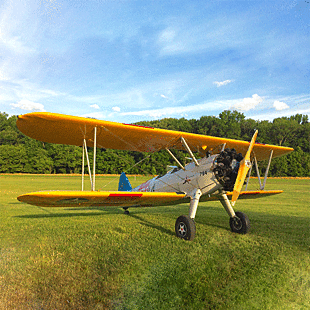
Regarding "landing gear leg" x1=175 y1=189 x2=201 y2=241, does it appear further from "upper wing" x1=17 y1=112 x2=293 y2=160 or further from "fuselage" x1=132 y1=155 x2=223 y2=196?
"upper wing" x1=17 y1=112 x2=293 y2=160

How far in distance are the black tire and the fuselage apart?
3.53 ft

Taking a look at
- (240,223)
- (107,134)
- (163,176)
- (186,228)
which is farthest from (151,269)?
(163,176)

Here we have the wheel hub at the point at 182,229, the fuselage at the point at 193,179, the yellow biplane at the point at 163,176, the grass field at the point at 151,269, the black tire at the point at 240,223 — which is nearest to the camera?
the grass field at the point at 151,269

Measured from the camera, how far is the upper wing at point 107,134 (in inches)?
198

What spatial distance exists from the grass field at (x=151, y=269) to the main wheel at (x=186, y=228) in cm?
17

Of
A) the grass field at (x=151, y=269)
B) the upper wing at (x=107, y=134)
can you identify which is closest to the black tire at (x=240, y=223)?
the grass field at (x=151, y=269)

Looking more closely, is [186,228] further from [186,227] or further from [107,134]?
[107,134]

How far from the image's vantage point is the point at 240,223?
5.79m

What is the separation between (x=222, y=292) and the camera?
9.19 feet

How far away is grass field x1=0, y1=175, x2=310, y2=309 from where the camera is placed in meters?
2.61

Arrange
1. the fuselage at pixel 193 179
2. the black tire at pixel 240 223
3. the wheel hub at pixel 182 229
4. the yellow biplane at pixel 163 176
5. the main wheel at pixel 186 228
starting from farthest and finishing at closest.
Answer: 1. the black tire at pixel 240 223
2. the fuselage at pixel 193 179
3. the wheel hub at pixel 182 229
4. the main wheel at pixel 186 228
5. the yellow biplane at pixel 163 176

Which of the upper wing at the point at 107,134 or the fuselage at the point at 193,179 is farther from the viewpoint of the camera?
the fuselage at the point at 193,179

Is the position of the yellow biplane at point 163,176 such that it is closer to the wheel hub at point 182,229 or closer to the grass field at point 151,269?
the wheel hub at point 182,229

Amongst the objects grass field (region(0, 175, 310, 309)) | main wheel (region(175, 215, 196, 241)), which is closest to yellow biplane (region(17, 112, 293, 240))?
main wheel (region(175, 215, 196, 241))
